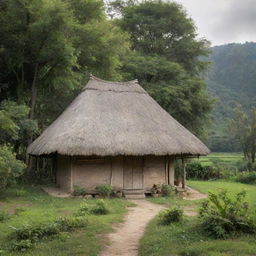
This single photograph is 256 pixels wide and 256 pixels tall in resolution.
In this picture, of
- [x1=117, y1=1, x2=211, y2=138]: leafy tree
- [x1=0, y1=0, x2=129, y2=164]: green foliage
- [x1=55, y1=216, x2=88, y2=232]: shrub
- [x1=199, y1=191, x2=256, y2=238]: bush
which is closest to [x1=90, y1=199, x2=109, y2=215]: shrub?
[x1=55, y1=216, x2=88, y2=232]: shrub

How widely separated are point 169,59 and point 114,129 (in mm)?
14756

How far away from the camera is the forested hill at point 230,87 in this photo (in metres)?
50.5

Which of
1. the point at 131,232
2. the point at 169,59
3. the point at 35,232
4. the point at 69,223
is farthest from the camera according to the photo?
the point at 169,59

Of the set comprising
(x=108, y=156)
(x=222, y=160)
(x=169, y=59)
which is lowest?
(x=222, y=160)

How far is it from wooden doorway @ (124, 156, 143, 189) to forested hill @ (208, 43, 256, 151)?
34.7 meters

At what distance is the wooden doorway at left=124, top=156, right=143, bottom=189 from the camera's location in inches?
603

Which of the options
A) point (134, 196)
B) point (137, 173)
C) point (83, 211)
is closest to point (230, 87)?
point (137, 173)

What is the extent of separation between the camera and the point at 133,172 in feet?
50.6

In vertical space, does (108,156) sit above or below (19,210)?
above

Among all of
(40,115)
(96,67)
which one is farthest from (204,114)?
(40,115)

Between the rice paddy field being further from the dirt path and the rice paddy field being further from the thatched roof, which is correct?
the dirt path

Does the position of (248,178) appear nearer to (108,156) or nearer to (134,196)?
(134,196)

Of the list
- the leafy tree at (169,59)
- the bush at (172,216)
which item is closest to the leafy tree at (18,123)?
the bush at (172,216)

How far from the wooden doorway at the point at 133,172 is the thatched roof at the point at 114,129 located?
115cm
